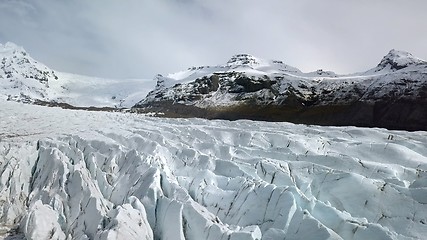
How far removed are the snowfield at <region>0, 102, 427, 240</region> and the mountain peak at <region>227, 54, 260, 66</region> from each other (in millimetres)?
143859

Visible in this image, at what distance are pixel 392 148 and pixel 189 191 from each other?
7.79m

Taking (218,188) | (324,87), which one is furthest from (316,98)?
(218,188)

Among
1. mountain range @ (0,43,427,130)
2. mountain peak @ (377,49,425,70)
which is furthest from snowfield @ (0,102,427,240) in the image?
mountain peak @ (377,49,425,70)

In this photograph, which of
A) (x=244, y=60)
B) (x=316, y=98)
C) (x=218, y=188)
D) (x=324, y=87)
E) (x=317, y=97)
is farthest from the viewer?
(x=244, y=60)

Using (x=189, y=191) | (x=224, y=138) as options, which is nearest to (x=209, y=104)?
(x=224, y=138)

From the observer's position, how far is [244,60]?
164 meters

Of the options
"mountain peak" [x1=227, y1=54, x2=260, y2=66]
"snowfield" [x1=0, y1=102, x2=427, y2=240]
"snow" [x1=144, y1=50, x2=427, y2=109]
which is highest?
"mountain peak" [x1=227, y1=54, x2=260, y2=66]

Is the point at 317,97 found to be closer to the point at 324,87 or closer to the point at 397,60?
the point at 324,87

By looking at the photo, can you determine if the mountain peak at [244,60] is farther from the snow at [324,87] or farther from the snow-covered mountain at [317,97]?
the snow at [324,87]

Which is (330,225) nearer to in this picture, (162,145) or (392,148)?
(392,148)

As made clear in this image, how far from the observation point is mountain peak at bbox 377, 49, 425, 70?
100m

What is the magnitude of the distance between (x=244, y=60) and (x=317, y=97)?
279 ft

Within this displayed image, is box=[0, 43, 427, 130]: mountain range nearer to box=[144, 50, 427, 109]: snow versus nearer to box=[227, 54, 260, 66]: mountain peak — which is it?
box=[144, 50, 427, 109]: snow

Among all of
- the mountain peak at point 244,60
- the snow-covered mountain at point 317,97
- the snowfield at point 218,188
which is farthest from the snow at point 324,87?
the snowfield at point 218,188
